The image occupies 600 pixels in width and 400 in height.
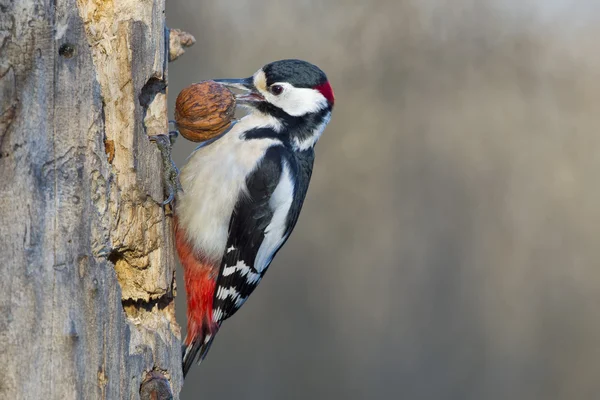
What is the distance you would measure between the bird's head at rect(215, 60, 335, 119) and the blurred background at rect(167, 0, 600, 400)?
5.45 ft

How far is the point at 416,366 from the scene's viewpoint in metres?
4.34

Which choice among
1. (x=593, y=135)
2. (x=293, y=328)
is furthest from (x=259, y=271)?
(x=593, y=135)

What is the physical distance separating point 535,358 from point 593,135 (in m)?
1.26

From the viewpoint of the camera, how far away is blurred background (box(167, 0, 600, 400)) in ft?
14.3

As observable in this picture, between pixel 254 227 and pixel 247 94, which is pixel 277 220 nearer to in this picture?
pixel 254 227

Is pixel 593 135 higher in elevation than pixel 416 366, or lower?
higher

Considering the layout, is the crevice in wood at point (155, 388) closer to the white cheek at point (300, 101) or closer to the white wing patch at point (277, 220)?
the white wing patch at point (277, 220)

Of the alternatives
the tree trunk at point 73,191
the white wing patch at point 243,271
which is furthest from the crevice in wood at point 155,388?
the white wing patch at point 243,271

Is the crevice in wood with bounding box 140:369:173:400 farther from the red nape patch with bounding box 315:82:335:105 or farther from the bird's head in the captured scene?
the red nape patch with bounding box 315:82:335:105

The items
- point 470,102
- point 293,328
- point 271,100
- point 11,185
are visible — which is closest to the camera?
point 11,185

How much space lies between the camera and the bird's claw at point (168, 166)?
2160mm

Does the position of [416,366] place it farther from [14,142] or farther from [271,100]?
[14,142]

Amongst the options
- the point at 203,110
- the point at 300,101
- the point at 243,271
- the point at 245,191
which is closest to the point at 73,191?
the point at 203,110

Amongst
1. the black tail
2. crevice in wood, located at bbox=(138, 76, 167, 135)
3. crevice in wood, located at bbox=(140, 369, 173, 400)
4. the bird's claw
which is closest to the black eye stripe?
the bird's claw
